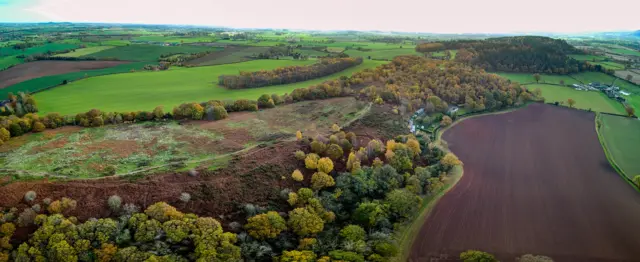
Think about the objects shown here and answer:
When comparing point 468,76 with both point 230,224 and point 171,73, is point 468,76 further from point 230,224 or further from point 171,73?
point 171,73

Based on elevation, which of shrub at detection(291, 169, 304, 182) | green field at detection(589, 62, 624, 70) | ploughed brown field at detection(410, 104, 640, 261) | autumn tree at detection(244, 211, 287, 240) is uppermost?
green field at detection(589, 62, 624, 70)

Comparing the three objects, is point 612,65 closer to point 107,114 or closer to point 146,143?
point 146,143

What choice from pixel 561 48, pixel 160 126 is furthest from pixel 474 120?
pixel 561 48

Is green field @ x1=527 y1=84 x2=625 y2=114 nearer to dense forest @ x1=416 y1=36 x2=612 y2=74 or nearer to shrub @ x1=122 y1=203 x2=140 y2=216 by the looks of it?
dense forest @ x1=416 y1=36 x2=612 y2=74

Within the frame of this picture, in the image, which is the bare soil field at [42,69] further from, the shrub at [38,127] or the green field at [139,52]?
the shrub at [38,127]

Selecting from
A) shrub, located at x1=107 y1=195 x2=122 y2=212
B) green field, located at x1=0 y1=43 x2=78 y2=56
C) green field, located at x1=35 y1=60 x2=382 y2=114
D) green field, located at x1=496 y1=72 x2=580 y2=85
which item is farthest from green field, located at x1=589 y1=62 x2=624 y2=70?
green field, located at x1=0 y1=43 x2=78 y2=56

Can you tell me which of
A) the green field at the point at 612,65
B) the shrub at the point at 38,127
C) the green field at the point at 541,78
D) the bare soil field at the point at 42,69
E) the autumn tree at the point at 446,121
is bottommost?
the autumn tree at the point at 446,121

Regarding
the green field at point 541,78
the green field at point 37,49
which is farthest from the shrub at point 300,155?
the green field at point 37,49
